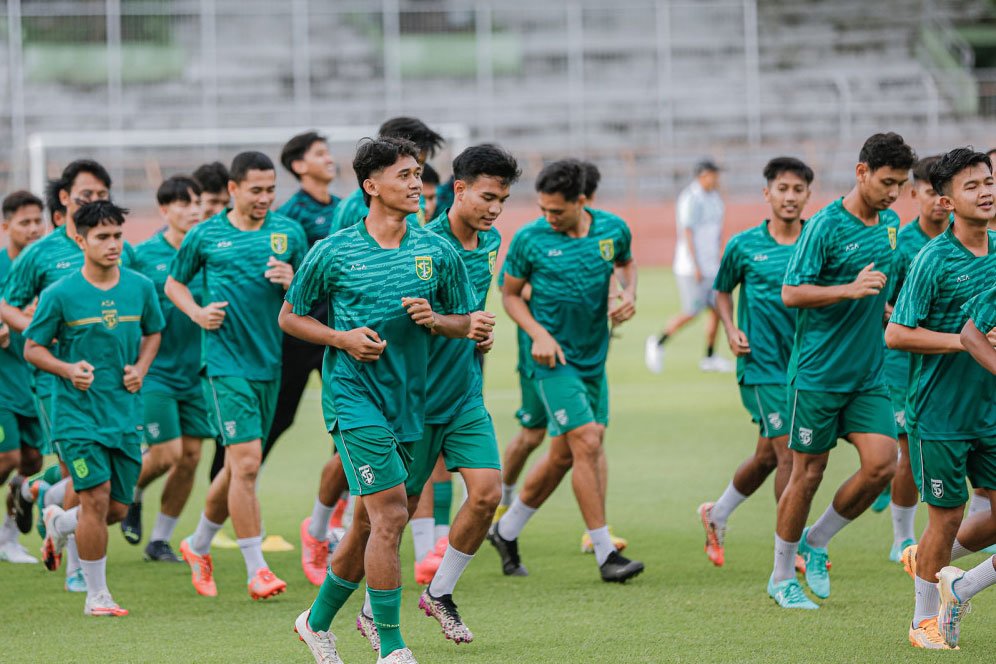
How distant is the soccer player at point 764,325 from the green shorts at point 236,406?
255 centimetres

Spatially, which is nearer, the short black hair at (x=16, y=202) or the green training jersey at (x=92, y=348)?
the green training jersey at (x=92, y=348)

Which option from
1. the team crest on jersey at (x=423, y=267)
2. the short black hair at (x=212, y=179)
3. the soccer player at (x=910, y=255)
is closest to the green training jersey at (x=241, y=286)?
the short black hair at (x=212, y=179)

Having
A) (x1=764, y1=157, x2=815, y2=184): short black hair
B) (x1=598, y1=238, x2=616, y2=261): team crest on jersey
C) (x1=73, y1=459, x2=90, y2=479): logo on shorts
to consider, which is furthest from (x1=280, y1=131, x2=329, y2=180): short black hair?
(x1=764, y1=157, x2=815, y2=184): short black hair

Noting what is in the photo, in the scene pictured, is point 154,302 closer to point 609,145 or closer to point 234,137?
point 234,137

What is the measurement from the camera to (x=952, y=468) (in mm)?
5926

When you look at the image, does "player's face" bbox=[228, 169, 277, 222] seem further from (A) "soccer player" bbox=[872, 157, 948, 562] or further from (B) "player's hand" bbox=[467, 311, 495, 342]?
(A) "soccer player" bbox=[872, 157, 948, 562]

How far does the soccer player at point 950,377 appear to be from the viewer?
19.3 feet

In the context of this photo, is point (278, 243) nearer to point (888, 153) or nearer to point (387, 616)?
point (387, 616)

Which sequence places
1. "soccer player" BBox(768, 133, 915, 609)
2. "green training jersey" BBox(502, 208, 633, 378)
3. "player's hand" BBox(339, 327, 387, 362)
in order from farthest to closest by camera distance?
"green training jersey" BBox(502, 208, 633, 378)
"soccer player" BBox(768, 133, 915, 609)
"player's hand" BBox(339, 327, 387, 362)

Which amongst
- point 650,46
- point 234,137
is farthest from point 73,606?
point 650,46

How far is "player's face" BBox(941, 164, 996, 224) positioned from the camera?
5.87 meters

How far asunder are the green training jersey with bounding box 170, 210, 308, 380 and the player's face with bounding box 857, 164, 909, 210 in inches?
119

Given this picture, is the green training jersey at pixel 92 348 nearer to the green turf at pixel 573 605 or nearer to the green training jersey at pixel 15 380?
the green turf at pixel 573 605

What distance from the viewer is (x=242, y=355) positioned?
7.61 m
